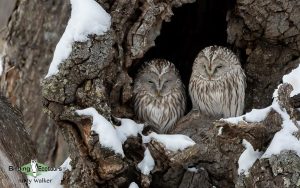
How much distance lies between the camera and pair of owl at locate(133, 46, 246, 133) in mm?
7387

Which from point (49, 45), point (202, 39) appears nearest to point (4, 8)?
point (49, 45)

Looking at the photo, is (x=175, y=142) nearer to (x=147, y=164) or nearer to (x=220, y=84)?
(x=147, y=164)

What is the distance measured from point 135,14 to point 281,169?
1990 millimetres

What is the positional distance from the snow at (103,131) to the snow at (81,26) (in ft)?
1.43

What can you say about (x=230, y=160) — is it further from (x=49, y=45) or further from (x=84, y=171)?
(x=49, y=45)

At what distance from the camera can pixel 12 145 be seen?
6148 mm

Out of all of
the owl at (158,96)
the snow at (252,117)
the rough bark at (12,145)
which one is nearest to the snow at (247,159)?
the snow at (252,117)

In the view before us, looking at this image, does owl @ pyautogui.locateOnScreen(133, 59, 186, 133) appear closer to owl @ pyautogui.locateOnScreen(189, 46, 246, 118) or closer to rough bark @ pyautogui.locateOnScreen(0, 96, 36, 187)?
owl @ pyautogui.locateOnScreen(189, 46, 246, 118)

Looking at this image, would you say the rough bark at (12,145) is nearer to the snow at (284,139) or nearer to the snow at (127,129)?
the snow at (127,129)

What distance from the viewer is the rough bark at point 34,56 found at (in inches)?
338

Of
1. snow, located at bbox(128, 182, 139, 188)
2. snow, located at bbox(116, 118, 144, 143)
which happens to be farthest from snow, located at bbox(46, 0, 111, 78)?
snow, located at bbox(128, 182, 139, 188)

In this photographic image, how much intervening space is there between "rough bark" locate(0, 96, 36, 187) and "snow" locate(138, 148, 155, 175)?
98 centimetres

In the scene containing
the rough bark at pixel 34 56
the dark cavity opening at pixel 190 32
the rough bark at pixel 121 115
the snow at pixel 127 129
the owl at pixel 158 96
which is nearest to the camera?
the rough bark at pixel 121 115

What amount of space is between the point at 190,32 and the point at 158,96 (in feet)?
3.78
